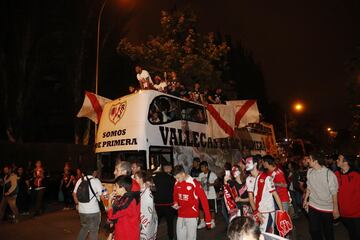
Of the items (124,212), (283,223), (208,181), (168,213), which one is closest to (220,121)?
(208,181)

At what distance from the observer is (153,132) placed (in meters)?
10.5

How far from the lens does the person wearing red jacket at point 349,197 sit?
592 cm

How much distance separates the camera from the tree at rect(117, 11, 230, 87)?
2183 centimetres

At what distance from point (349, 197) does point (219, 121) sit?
752 centimetres

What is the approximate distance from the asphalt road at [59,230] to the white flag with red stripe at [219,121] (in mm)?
2940

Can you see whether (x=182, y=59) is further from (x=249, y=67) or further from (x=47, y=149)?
(x=249, y=67)

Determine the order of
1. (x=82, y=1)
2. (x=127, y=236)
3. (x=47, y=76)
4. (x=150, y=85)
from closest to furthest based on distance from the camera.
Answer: (x=127, y=236), (x=150, y=85), (x=82, y=1), (x=47, y=76)

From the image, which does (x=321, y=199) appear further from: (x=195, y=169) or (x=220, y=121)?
(x=220, y=121)

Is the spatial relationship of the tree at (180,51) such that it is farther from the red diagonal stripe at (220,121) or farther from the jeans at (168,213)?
the jeans at (168,213)

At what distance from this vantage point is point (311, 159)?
611 cm

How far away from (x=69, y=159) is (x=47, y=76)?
1109cm

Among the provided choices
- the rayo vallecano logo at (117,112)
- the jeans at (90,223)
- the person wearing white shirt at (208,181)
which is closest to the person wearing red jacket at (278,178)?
the jeans at (90,223)

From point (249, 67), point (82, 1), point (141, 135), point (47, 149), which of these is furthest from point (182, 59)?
point (249, 67)

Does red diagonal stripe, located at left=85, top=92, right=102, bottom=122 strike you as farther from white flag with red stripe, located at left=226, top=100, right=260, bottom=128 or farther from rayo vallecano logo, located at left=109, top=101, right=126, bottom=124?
white flag with red stripe, located at left=226, top=100, right=260, bottom=128
